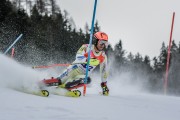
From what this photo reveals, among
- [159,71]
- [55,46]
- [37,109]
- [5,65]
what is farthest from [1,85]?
[159,71]

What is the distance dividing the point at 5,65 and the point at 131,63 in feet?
231

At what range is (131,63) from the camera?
76.8m

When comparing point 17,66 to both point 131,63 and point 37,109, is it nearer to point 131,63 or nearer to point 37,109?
point 37,109

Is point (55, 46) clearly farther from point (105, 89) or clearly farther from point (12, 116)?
point (12, 116)

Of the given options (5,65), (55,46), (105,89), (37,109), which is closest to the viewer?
(37,109)

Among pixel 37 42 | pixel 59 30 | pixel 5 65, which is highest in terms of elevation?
pixel 59 30

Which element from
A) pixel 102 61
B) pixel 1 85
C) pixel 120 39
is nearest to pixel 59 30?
pixel 120 39

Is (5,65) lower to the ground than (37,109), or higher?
higher

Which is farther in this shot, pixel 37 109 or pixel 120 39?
pixel 120 39

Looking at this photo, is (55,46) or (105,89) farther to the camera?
(55,46)

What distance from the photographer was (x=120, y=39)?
70500 millimetres

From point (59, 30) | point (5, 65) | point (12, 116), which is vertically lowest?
point (12, 116)

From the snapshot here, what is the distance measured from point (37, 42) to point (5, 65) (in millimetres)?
28924

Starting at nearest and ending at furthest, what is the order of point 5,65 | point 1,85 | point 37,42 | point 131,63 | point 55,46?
point 1,85 → point 5,65 → point 37,42 → point 55,46 → point 131,63
